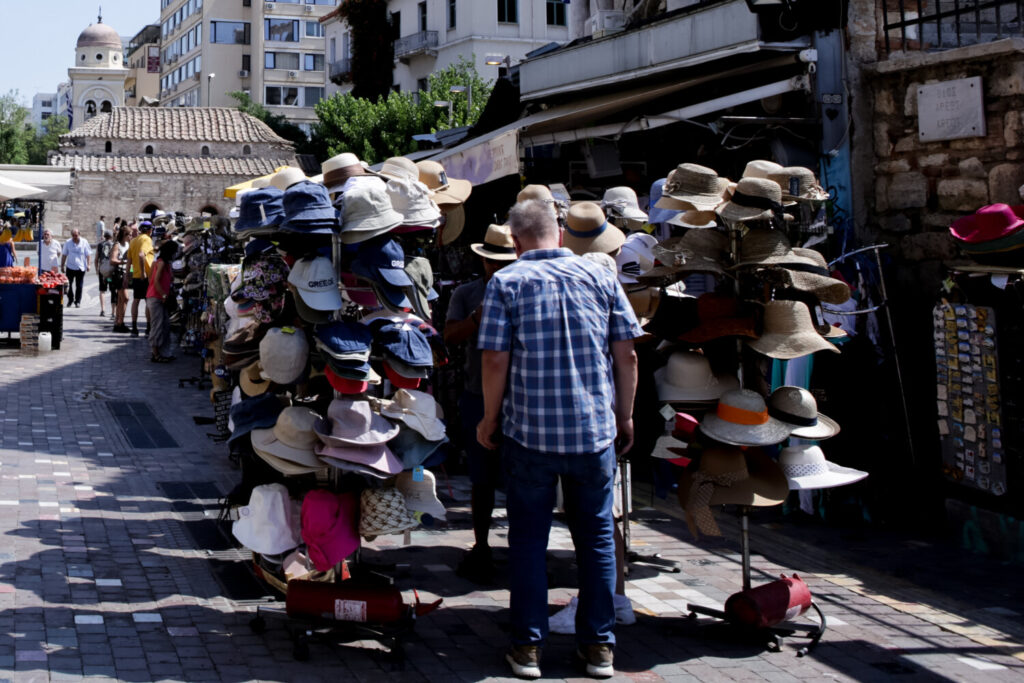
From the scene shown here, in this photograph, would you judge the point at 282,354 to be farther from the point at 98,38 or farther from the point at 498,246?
the point at 98,38

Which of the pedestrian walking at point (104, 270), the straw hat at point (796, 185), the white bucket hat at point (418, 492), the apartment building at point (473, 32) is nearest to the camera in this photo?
the white bucket hat at point (418, 492)

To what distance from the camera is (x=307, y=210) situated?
4789 millimetres

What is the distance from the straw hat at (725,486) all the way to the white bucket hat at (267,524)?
1.77m

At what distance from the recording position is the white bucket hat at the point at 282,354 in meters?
4.82

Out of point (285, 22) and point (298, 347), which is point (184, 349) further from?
point (285, 22)

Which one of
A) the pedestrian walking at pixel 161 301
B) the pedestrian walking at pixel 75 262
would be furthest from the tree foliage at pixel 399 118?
the pedestrian walking at pixel 161 301

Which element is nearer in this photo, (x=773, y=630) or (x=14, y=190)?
(x=773, y=630)

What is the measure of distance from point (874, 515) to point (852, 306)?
1334mm

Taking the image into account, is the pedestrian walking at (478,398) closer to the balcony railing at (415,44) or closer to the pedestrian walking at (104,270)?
the pedestrian walking at (104,270)

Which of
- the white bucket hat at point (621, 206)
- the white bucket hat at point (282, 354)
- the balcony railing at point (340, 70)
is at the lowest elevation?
the white bucket hat at point (282, 354)

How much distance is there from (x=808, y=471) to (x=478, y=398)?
1775 mm

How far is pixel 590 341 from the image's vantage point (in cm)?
450

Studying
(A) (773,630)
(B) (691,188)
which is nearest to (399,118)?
(B) (691,188)

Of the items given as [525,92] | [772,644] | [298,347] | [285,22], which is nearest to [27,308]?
[525,92]
